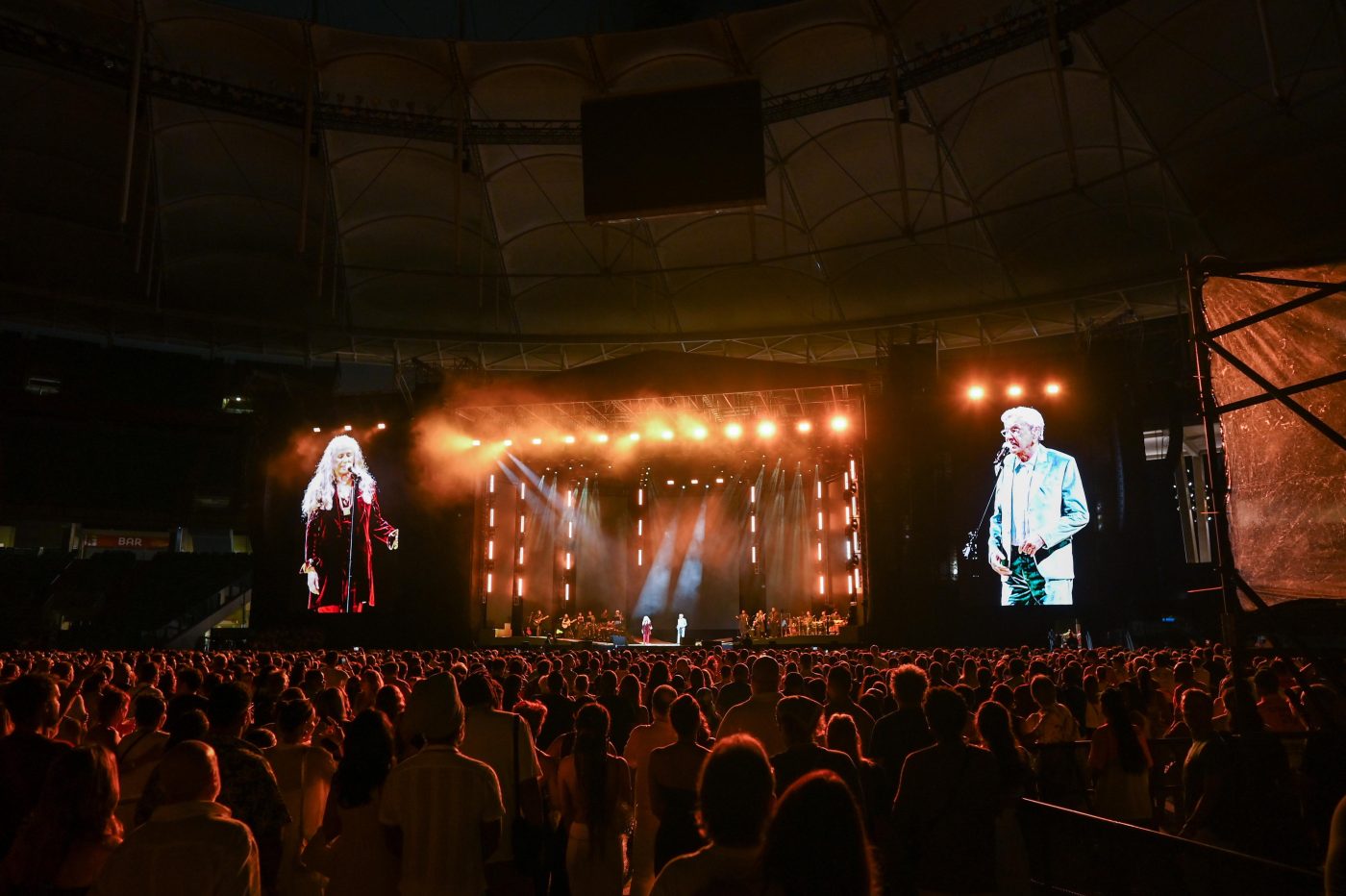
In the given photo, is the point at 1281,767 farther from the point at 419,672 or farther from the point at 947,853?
the point at 419,672

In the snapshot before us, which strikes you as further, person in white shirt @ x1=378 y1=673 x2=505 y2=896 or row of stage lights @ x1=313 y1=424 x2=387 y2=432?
row of stage lights @ x1=313 y1=424 x2=387 y2=432

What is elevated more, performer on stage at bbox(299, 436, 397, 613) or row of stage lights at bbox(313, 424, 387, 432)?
row of stage lights at bbox(313, 424, 387, 432)

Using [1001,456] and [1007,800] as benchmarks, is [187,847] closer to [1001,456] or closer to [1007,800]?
[1007,800]

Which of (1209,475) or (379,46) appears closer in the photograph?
(1209,475)

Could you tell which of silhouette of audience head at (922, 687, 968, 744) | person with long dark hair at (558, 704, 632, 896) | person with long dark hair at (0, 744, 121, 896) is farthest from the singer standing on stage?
person with long dark hair at (0, 744, 121, 896)

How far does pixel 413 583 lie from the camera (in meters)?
25.3

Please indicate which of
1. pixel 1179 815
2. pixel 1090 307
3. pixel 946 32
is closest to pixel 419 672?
pixel 1179 815

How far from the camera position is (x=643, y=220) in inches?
1000

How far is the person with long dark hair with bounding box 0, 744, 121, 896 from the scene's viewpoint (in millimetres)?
3525

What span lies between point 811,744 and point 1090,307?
25.7m

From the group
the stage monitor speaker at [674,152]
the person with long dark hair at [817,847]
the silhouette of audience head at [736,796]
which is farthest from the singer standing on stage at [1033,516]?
the person with long dark hair at [817,847]

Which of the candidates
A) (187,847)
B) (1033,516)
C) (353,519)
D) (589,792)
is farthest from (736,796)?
(353,519)

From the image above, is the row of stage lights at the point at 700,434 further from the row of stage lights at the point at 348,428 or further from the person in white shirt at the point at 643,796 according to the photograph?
the person in white shirt at the point at 643,796

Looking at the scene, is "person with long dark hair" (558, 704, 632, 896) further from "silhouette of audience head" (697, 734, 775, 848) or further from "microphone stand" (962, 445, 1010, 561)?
"microphone stand" (962, 445, 1010, 561)
